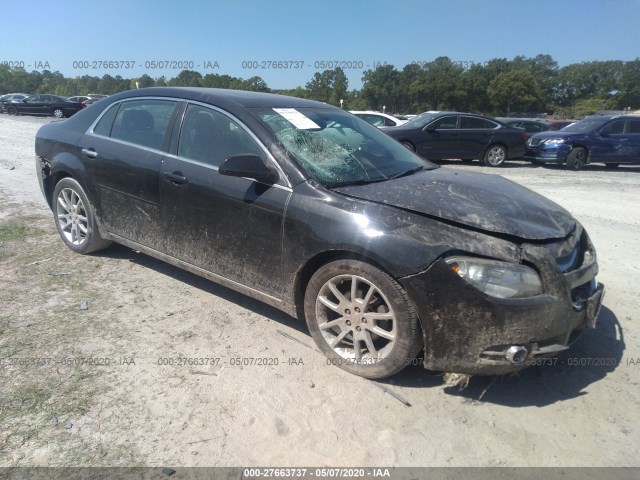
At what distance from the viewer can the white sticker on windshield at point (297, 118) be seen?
3615 millimetres

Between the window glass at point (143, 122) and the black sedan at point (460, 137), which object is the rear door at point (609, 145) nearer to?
the black sedan at point (460, 137)

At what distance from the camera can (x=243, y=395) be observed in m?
2.81

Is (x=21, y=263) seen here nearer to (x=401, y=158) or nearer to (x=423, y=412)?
(x=401, y=158)

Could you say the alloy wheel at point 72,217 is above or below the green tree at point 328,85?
below

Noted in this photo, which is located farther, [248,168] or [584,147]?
[584,147]

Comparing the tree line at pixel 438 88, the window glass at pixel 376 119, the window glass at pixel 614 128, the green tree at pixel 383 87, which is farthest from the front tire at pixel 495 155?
the green tree at pixel 383 87

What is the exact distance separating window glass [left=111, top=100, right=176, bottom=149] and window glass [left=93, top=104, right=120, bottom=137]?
7 centimetres

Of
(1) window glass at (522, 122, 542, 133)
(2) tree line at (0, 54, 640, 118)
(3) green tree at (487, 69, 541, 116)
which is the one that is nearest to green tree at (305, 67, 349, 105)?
(2) tree line at (0, 54, 640, 118)

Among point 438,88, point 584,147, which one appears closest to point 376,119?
point 584,147

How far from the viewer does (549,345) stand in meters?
2.68

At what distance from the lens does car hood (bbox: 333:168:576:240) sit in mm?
2779

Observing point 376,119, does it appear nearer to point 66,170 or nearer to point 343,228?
point 66,170

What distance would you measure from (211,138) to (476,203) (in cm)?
200

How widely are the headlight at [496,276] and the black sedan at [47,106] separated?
3225 centimetres
